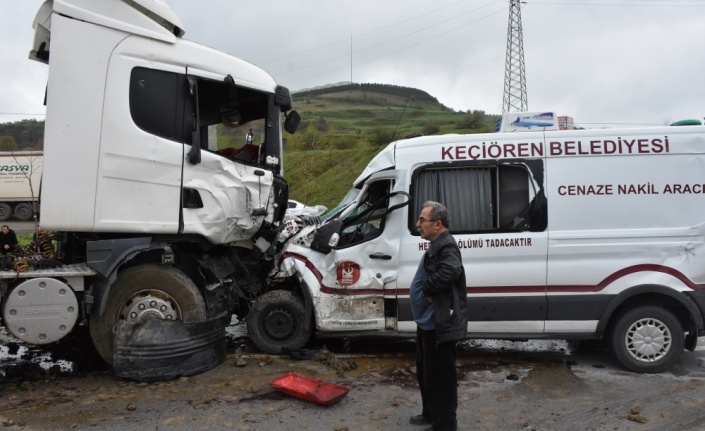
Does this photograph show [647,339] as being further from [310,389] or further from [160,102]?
[160,102]

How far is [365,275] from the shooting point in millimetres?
5824

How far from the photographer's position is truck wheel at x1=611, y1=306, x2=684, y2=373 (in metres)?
5.44

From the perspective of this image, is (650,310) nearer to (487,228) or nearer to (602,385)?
(602,385)

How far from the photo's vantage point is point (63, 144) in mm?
4938

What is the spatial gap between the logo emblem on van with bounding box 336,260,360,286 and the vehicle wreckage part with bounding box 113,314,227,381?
1485mm

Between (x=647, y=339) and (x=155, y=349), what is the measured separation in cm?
472

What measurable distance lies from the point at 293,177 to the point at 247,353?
82.3 ft

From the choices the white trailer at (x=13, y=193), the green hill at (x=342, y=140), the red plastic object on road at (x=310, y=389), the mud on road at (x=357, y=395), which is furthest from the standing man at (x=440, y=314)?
the white trailer at (x=13, y=193)

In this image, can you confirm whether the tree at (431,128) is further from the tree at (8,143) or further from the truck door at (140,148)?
the truck door at (140,148)

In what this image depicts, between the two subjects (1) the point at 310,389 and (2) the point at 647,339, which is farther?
(2) the point at 647,339

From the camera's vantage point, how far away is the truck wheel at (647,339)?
544 centimetres

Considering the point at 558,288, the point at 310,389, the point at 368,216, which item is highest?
the point at 368,216

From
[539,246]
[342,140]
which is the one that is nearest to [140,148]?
[539,246]

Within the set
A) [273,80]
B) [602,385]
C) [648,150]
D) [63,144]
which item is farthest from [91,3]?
[602,385]
